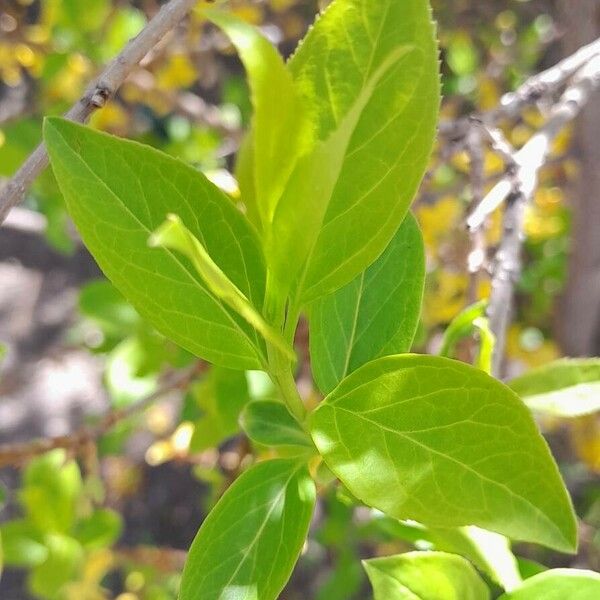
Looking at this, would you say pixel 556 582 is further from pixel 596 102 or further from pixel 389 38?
pixel 596 102

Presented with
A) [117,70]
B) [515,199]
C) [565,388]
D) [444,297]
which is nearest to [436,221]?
[444,297]

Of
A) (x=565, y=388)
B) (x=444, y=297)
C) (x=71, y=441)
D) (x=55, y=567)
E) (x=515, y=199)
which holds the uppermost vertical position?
(x=515, y=199)

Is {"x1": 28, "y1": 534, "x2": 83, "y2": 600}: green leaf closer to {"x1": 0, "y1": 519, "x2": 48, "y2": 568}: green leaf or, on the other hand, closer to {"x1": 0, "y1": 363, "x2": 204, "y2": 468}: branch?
{"x1": 0, "y1": 519, "x2": 48, "y2": 568}: green leaf

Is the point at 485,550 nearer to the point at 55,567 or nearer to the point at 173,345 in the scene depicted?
the point at 173,345

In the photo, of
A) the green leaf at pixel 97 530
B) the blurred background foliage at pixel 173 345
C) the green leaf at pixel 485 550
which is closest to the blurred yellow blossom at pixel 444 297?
the blurred background foliage at pixel 173 345

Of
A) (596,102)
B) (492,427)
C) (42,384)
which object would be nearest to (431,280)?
(596,102)

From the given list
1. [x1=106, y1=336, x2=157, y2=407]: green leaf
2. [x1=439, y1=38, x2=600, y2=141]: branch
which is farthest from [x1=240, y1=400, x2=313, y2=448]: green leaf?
[x1=106, y1=336, x2=157, y2=407]: green leaf
